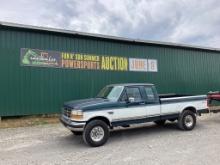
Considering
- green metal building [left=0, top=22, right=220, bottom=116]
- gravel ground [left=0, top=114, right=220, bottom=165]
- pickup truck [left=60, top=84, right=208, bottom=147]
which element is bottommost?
gravel ground [left=0, top=114, right=220, bottom=165]

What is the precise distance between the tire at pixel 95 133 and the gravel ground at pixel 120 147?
0.60 ft

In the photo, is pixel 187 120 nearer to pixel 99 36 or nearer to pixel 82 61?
pixel 82 61

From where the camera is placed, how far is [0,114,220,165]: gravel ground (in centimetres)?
604

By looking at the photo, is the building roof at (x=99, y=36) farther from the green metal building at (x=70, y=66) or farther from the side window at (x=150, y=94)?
the side window at (x=150, y=94)

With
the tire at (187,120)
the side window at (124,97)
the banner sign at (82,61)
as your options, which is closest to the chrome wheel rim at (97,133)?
the side window at (124,97)

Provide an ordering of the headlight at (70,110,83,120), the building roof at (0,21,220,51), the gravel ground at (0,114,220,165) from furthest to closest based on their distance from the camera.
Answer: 1. the building roof at (0,21,220,51)
2. the headlight at (70,110,83,120)
3. the gravel ground at (0,114,220,165)

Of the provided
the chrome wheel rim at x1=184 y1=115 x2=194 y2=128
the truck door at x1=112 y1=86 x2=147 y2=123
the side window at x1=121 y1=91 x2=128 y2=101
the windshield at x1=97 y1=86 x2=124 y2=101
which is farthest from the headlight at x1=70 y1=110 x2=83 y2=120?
the chrome wheel rim at x1=184 y1=115 x2=194 y2=128

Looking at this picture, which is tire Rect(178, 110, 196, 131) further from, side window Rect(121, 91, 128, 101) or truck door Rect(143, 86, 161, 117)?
side window Rect(121, 91, 128, 101)

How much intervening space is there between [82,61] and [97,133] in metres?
6.35

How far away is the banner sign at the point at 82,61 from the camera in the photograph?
11.8 meters

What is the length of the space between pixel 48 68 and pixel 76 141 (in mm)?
5286

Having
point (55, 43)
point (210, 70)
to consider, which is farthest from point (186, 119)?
point (210, 70)

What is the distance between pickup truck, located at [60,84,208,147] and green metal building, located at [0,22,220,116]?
163 inches

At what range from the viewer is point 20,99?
11.5 meters
